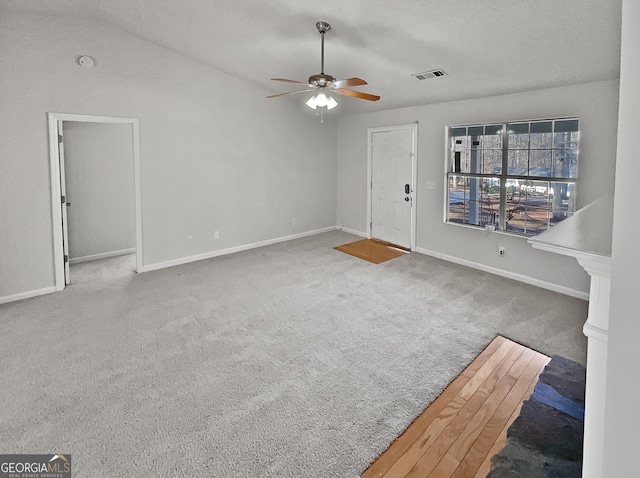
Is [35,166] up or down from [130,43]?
Result: down

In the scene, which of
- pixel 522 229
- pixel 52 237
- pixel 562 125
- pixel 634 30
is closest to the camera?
pixel 634 30

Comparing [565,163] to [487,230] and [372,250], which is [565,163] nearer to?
[487,230]

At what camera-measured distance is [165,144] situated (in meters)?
4.93

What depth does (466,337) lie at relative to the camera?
3.14 m

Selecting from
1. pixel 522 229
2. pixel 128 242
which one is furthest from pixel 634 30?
pixel 128 242

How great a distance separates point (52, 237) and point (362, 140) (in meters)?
4.91

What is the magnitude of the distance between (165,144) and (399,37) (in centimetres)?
329

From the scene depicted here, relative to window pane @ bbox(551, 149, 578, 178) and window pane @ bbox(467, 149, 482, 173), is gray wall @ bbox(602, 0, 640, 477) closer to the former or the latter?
window pane @ bbox(551, 149, 578, 178)

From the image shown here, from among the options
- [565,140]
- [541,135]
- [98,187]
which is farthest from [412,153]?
[98,187]

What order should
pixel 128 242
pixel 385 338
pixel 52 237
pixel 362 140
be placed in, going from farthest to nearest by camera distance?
pixel 362 140, pixel 128 242, pixel 52 237, pixel 385 338

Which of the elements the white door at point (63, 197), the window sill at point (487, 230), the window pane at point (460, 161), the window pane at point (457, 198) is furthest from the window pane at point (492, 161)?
the white door at point (63, 197)

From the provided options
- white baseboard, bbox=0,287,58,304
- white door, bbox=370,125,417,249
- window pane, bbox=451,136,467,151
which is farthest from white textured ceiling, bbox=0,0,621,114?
white baseboard, bbox=0,287,58,304

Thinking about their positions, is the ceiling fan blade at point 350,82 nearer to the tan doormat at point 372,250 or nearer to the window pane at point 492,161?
the window pane at point 492,161

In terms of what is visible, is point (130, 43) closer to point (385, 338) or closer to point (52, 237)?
point (52, 237)
